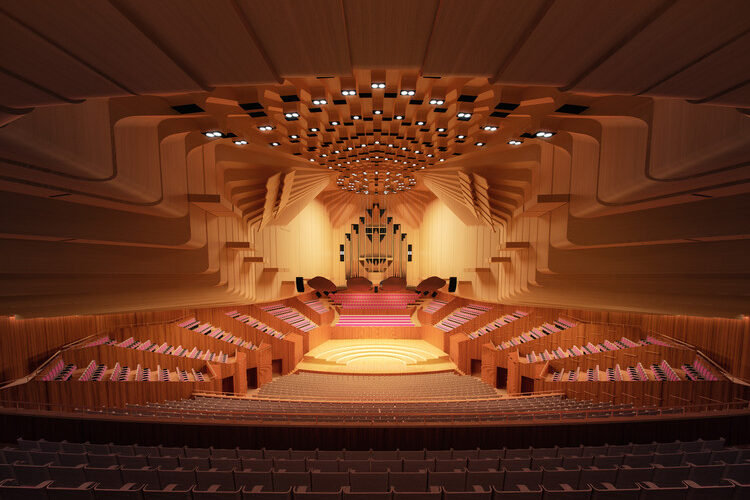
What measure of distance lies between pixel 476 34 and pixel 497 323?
14.7 metres

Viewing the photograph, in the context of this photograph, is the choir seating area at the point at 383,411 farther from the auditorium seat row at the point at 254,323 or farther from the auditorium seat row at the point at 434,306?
the auditorium seat row at the point at 434,306

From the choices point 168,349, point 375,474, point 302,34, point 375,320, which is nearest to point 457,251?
point 375,320

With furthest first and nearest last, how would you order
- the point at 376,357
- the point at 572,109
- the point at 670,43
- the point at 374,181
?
1. the point at 376,357
2. the point at 374,181
3. the point at 572,109
4. the point at 670,43

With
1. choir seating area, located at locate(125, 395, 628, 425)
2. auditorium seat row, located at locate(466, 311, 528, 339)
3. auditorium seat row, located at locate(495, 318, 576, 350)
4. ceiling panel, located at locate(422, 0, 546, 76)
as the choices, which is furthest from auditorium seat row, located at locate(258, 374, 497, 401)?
ceiling panel, located at locate(422, 0, 546, 76)

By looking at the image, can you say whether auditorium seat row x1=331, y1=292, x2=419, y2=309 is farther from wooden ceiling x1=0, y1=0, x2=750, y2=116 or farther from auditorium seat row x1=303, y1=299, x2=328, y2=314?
wooden ceiling x1=0, y1=0, x2=750, y2=116

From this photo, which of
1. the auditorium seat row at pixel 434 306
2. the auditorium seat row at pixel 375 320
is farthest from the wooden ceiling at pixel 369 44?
the auditorium seat row at pixel 434 306

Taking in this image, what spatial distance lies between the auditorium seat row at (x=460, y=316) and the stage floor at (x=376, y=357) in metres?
1.26

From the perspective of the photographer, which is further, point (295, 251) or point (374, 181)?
point (295, 251)

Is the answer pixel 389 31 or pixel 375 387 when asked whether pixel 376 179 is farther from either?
pixel 389 31

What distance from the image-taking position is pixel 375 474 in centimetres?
331

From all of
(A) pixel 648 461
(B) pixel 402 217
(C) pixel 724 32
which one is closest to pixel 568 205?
(A) pixel 648 461

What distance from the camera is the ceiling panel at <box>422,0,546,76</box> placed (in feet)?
4.71

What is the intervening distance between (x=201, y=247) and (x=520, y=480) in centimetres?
867

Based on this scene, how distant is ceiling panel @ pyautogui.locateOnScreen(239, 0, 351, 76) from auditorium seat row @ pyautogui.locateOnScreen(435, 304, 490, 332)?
15004 millimetres
